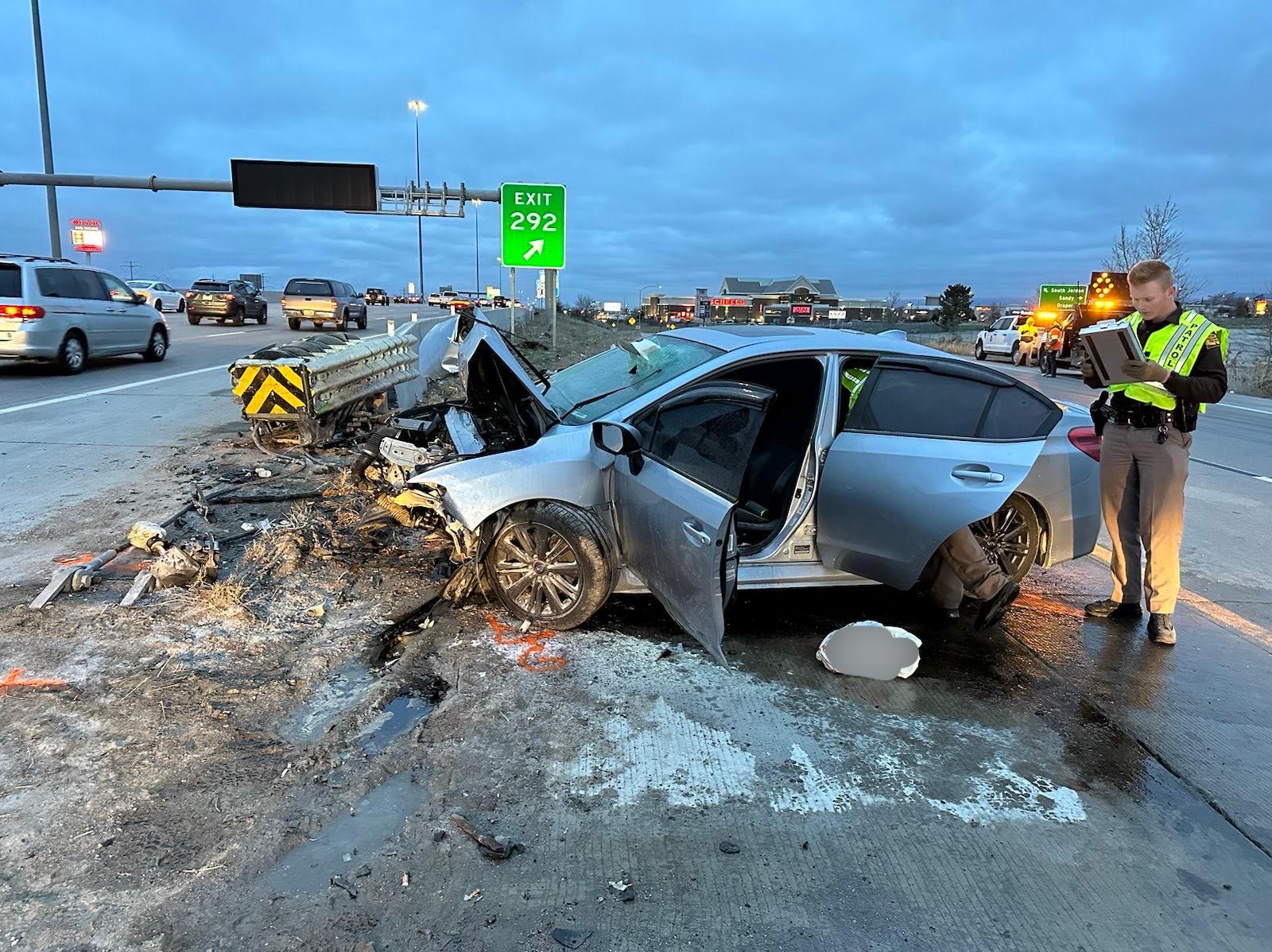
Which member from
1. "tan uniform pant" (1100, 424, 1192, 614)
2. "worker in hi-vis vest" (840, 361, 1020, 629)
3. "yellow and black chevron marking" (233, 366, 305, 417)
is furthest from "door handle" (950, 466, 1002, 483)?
"yellow and black chevron marking" (233, 366, 305, 417)

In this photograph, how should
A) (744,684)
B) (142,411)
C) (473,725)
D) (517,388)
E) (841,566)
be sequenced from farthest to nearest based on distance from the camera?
(142,411) < (517,388) < (841,566) < (744,684) < (473,725)

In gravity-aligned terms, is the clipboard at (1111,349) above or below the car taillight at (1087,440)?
above

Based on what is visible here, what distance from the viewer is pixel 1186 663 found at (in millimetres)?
4223

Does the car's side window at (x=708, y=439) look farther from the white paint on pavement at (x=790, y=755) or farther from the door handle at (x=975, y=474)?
the door handle at (x=975, y=474)

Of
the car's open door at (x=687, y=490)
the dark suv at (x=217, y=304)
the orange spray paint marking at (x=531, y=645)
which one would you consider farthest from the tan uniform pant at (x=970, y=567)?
the dark suv at (x=217, y=304)

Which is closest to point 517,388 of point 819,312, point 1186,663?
point 1186,663

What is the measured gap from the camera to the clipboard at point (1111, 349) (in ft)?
13.3

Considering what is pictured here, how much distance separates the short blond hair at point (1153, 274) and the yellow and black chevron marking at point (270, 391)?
6.88 meters

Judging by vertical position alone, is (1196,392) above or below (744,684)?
above

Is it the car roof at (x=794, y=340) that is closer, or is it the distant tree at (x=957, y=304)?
the car roof at (x=794, y=340)

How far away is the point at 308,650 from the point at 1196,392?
182 inches

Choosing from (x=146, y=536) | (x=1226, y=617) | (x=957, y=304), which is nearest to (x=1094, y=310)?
(x=1226, y=617)

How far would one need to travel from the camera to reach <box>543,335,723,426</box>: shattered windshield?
4398 mm

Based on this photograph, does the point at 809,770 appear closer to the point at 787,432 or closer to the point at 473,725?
the point at 473,725
